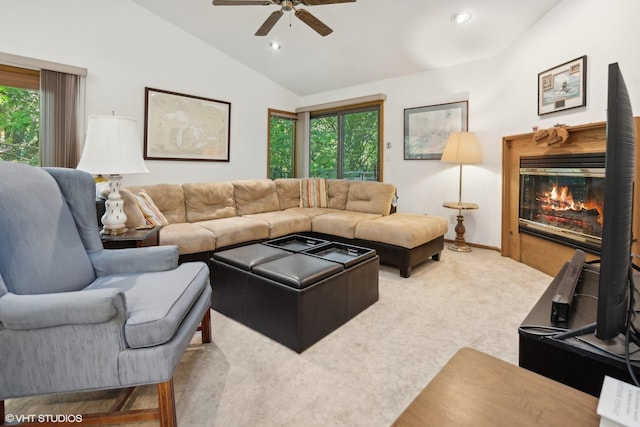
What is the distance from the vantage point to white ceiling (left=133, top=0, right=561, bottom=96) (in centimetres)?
333

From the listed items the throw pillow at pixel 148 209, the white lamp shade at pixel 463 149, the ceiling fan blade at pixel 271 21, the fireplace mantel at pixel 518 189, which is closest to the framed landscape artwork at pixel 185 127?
the throw pillow at pixel 148 209

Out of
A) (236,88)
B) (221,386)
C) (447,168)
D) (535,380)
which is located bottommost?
(221,386)

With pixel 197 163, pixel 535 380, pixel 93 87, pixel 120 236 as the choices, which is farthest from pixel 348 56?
pixel 535 380

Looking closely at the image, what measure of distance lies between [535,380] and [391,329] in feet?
4.90

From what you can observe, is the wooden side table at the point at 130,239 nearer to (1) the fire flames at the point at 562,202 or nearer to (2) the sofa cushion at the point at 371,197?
(2) the sofa cushion at the point at 371,197

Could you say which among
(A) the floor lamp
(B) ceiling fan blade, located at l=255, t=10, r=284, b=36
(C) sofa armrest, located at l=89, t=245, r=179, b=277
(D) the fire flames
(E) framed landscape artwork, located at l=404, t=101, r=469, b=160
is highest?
(B) ceiling fan blade, located at l=255, t=10, r=284, b=36

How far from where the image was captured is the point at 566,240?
2.99 meters

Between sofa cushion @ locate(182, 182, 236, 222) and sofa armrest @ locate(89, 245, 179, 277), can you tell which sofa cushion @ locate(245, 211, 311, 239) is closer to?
sofa cushion @ locate(182, 182, 236, 222)

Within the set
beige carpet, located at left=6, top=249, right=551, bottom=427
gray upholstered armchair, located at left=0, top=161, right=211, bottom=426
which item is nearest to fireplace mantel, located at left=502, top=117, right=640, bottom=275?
beige carpet, located at left=6, top=249, right=551, bottom=427

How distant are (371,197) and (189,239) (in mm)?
2347

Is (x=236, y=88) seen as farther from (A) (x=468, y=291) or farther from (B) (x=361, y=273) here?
(A) (x=468, y=291)

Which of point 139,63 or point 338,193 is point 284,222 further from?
point 139,63

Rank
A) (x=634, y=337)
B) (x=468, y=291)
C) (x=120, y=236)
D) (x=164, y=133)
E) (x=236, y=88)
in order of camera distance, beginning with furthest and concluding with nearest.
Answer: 1. (x=236, y=88)
2. (x=164, y=133)
3. (x=468, y=291)
4. (x=120, y=236)
5. (x=634, y=337)
